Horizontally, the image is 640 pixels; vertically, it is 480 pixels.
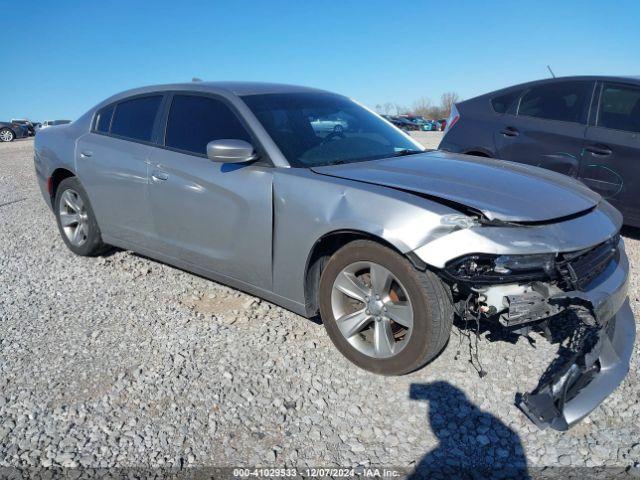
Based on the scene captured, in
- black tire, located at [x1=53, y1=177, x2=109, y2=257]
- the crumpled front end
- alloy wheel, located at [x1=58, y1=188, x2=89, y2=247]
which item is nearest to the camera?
the crumpled front end

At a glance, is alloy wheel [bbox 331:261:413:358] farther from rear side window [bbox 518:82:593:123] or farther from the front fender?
rear side window [bbox 518:82:593:123]

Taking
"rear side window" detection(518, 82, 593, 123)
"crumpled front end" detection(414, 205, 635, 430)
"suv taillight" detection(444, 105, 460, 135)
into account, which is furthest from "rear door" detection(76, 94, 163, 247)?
"rear side window" detection(518, 82, 593, 123)

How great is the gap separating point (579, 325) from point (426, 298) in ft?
2.82

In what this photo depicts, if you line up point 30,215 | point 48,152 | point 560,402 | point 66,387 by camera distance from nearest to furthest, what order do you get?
point 560,402, point 66,387, point 48,152, point 30,215

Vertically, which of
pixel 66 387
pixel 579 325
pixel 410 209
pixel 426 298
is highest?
pixel 410 209

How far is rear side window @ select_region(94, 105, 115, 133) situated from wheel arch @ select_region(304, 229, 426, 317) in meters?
2.63

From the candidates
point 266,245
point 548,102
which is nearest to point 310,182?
point 266,245

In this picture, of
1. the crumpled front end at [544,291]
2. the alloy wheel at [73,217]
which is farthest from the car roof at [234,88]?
the crumpled front end at [544,291]

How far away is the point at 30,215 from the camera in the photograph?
723 cm

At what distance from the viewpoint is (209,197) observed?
12.0 feet

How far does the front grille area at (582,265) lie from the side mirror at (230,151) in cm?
191

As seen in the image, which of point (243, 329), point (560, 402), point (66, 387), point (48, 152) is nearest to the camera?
point (560, 402)

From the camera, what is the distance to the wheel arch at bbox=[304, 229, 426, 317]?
3.04m

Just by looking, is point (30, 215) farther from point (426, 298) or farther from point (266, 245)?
point (426, 298)
